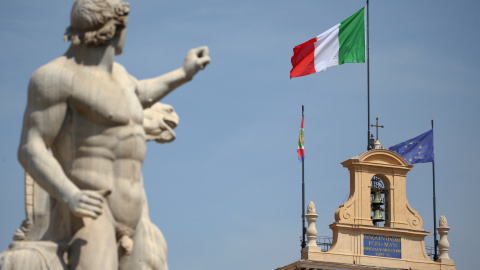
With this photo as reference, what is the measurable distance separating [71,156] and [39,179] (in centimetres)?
25

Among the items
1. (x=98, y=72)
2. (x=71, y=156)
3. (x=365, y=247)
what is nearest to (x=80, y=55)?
(x=98, y=72)

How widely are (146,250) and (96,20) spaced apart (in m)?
1.44

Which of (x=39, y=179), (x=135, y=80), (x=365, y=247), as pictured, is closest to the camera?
(x=39, y=179)

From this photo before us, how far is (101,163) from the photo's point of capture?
6965 millimetres

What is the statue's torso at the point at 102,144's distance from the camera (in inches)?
274

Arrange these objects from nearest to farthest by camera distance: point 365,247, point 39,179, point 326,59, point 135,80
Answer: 1. point 39,179
2. point 135,80
3. point 326,59
4. point 365,247

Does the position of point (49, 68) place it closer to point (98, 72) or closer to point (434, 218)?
point (98, 72)

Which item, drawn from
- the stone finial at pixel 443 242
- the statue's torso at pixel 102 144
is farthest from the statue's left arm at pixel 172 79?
the stone finial at pixel 443 242

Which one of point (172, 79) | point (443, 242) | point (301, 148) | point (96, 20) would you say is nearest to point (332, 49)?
point (301, 148)

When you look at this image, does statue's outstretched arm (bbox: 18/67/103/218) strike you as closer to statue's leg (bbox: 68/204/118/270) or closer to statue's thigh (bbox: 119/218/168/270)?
statue's leg (bbox: 68/204/118/270)

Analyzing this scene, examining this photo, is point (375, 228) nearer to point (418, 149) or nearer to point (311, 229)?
point (311, 229)

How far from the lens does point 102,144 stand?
22.9 feet

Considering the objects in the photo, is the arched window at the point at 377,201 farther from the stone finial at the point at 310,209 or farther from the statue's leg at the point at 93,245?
the statue's leg at the point at 93,245

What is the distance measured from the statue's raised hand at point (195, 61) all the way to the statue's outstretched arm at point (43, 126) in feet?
2.82
